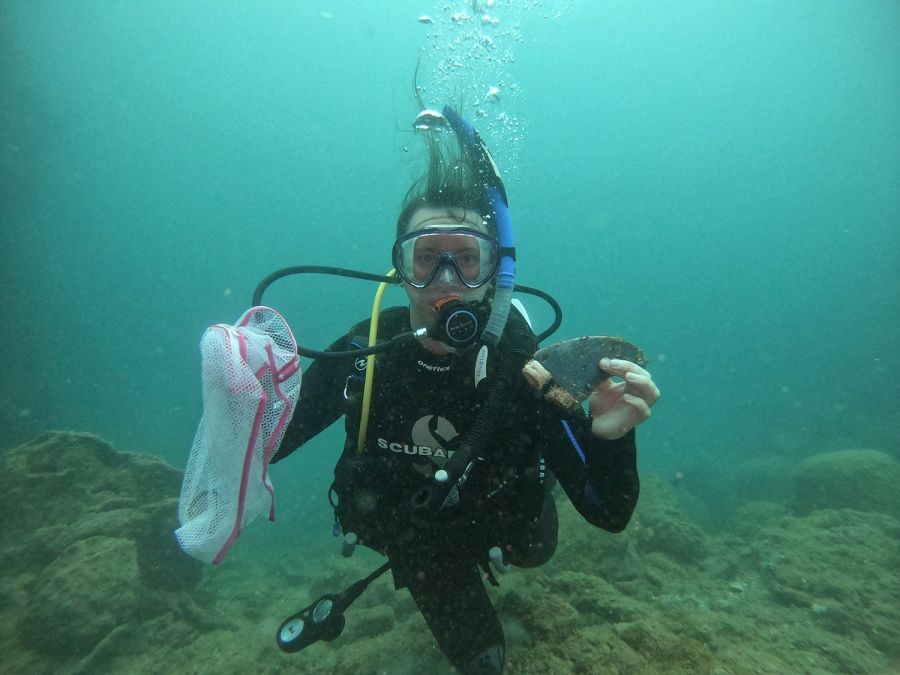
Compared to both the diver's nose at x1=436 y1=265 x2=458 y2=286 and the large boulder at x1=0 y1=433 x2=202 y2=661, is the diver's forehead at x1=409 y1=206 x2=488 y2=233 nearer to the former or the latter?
the diver's nose at x1=436 y1=265 x2=458 y2=286

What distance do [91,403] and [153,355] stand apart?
32.3 m

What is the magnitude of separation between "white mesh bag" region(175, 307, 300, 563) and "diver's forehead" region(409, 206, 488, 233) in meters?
1.53

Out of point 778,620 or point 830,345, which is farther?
point 830,345

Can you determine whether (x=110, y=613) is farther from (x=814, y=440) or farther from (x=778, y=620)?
(x=814, y=440)

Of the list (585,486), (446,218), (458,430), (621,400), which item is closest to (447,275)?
(446,218)

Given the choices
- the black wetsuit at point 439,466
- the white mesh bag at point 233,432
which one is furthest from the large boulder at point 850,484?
the white mesh bag at point 233,432

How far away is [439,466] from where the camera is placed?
115 inches

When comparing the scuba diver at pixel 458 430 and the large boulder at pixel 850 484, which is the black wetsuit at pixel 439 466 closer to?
the scuba diver at pixel 458 430

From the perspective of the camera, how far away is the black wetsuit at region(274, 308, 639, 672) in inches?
104

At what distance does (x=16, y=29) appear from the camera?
1962 cm

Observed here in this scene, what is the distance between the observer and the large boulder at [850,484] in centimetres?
912

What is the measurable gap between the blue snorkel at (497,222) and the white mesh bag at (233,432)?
1.19 meters

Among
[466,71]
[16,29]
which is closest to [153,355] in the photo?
[16,29]

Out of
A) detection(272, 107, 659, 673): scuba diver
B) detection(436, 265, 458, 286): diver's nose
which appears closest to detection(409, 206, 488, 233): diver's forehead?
detection(272, 107, 659, 673): scuba diver
